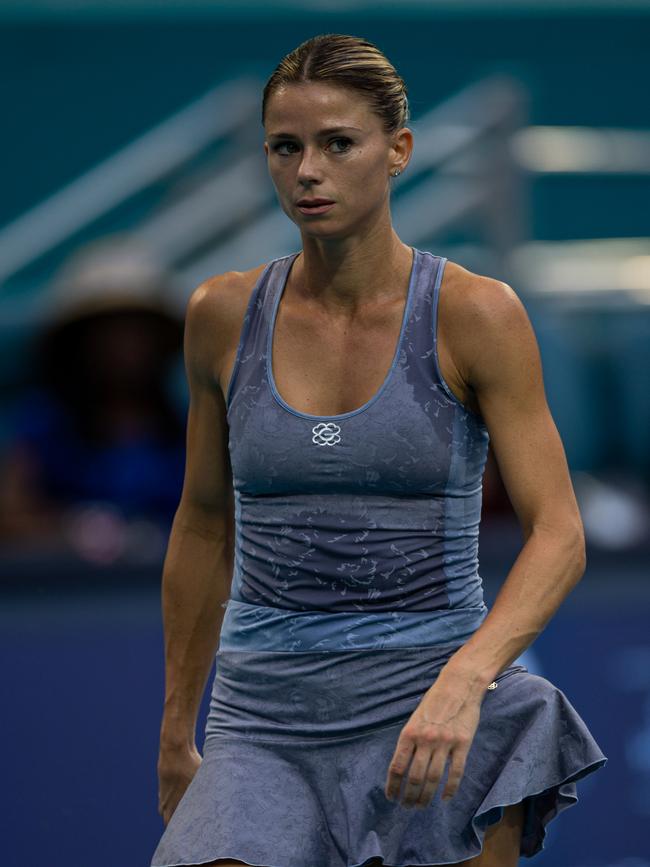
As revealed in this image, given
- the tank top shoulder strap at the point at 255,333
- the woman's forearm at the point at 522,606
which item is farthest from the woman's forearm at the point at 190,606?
the woman's forearm at the point at 522,606

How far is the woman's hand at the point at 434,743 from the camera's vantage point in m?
2.16

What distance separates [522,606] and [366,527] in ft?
0.89

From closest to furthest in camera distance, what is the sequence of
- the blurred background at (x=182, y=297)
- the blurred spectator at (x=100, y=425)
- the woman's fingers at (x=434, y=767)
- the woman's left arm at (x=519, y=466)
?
1. the woman's fingers at (x=434, y=767)
2. the woman's left arm at (x=519, y=466)
3. the blurred background at (x=182, y=297)
4. the blurred spectator at (x=100, y=425)

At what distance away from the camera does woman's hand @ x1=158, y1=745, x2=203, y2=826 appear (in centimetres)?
272

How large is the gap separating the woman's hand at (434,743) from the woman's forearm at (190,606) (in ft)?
1.98

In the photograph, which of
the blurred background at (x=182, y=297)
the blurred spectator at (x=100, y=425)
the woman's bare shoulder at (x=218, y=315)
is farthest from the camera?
the blurred spectator at (x=100, y=425)

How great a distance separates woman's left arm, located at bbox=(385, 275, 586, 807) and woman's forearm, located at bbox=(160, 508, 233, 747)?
0.54 metres

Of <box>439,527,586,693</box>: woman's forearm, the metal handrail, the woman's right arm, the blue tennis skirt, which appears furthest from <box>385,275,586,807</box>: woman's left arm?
the metal handrail

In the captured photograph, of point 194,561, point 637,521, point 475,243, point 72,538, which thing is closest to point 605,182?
point 475,243

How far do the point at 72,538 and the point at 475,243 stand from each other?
2.67 meters

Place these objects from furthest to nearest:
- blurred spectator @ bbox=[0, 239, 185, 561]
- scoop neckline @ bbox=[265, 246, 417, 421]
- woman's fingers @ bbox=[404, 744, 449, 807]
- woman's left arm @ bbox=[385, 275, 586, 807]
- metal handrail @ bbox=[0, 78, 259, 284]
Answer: metal handrail @ bbox=[0, 78, 259, 284] < blurred spectator @ bbox=[0, 239, 185, 561] < scoop neckline @ bbox=[265, 246, 417, 421] < woman's left arm @ bbox=[385, 275, 586, 807] < woman's fingers @ bbox=[404, 744, 449, 807]

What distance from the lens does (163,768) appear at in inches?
108

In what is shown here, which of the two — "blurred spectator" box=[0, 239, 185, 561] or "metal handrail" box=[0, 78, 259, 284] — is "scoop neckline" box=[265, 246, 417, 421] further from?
"metal handrail" box=[0, 78, 259, 284]

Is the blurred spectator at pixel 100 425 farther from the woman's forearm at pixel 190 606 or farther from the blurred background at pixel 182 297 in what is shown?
the woman's forearm at pixel 190 606
